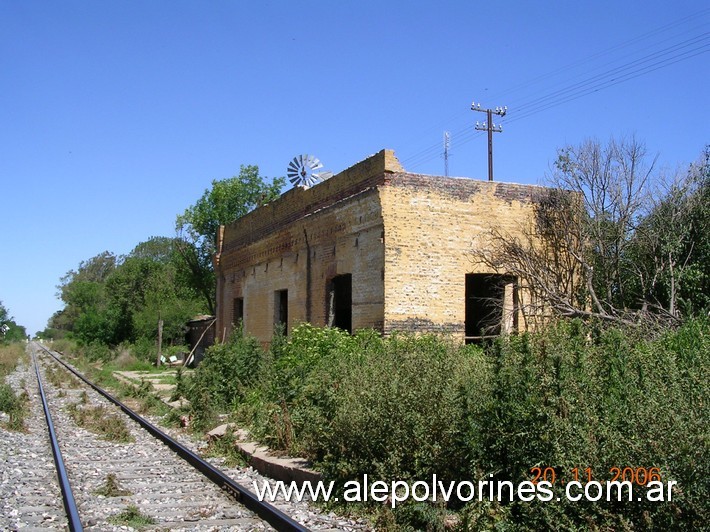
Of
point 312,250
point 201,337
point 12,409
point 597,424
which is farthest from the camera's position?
point 201,337

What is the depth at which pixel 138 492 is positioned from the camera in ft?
25.2

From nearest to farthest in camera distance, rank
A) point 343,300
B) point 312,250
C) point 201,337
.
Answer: point 312,250
point 343,300
point 201,337

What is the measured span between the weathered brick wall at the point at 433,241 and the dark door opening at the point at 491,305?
2.62ft

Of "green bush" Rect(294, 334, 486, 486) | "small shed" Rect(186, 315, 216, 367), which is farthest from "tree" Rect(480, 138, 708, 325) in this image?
"small shed" Rect(186, 315, 216, 367)

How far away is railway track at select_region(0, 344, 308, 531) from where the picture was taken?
20.9ft

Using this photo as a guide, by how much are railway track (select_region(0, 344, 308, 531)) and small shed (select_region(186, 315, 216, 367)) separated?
1668cm

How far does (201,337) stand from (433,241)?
16.5m

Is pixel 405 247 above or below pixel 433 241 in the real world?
below

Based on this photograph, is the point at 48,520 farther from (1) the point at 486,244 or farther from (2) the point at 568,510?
(1) the point at 486,244

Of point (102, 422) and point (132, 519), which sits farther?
point (102, 422)

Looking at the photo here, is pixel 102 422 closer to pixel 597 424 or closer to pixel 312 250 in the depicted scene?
pixel 312 250

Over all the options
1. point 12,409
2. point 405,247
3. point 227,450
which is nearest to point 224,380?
point 227,450

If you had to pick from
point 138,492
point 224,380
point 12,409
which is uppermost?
point 224,380

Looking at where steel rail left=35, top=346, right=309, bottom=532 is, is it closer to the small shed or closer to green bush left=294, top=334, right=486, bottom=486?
green bush left=294, top=334, right=486, bottom=486
